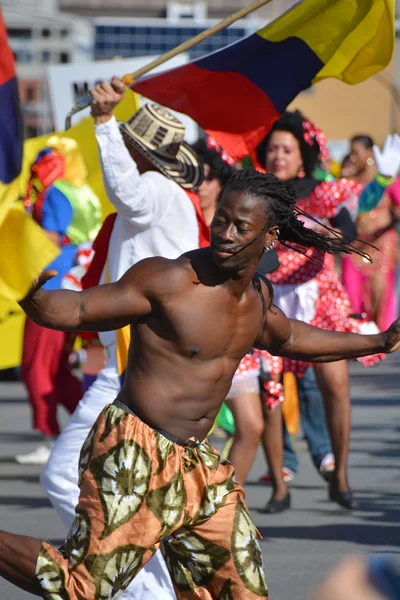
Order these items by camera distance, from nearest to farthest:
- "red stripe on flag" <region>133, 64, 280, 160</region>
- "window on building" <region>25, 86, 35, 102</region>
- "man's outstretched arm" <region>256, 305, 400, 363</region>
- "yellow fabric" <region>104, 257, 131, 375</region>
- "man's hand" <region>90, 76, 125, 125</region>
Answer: "man's outstretched arm" <region>256, 305, 400, 363</region> < "man's hand" <region>90, 76, 125, 125</region> < "yellow fabric" <region>104, 257, 131, 375</region> < "red stripe on flag" <region>133, 64, 280, 160</region> < "window on building" <region>25, 86, 35, 102</region>

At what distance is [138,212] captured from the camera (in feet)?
16.3

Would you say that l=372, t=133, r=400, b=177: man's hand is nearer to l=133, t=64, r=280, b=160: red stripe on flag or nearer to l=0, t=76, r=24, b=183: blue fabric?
l=133, t=64, r=280, b=160: red stripe on flag

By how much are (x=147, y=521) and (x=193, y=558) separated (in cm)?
21

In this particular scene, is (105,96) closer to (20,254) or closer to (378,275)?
(20,254)

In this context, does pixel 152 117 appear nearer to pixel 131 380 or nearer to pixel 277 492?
pixel 131 380

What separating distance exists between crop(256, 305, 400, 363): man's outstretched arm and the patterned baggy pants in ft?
1.57

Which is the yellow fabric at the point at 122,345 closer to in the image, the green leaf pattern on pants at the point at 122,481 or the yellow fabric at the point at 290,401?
the green leaf pattern on pants at the point at 122,481

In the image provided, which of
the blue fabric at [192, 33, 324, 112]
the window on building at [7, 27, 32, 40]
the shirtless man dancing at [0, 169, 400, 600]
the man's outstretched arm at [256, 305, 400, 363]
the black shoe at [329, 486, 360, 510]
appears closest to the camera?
the shirtless man dancing at [0, 169, 400, 600]

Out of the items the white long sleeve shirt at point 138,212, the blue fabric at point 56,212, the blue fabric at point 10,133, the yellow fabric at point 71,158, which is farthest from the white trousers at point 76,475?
the yellow fabric at point 71,158

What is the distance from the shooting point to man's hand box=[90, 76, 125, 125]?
188 inches

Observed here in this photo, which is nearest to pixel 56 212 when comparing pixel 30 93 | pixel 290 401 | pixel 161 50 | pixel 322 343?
pixel 290 401

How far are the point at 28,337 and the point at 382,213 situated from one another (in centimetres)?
536

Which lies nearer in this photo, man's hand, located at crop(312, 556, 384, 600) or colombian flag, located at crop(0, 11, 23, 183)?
man's hand, located at crop(312, 556, 384, 600)

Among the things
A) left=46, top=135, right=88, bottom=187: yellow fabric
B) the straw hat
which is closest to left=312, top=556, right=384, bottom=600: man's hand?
the straw hat
